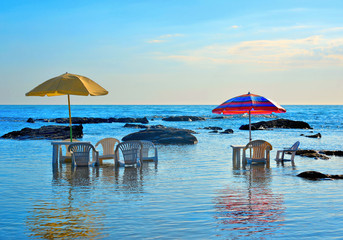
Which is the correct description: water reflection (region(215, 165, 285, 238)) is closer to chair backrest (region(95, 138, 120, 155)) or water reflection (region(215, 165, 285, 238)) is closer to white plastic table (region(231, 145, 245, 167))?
white plastic table (region(231, 145, 245, 167))

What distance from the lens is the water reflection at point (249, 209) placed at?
6.20m

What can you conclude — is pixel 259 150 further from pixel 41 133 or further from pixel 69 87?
pixel 41 133

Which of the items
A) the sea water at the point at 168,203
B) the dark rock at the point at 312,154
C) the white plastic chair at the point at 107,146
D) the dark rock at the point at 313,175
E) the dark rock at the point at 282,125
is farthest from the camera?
the dark rock at the point at 282,125

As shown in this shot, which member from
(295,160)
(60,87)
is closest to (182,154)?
(295,160)

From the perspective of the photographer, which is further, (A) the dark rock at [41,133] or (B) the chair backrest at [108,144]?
(A) the dark rock at [41,133]

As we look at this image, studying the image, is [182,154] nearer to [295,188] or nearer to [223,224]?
[295,188]

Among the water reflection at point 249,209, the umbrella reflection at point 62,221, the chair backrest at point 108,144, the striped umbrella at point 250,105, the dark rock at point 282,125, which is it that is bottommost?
the water reflection at point 249,209

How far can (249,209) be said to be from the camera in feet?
24.1

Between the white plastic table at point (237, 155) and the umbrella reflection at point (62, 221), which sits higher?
the white plastic table at point (237, 155)

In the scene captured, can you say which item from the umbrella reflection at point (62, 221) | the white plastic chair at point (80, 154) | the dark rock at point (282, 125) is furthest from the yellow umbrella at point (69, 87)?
the dark rock at point (282, 125)

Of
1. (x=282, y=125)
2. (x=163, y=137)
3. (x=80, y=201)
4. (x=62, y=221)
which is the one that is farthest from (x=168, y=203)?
(x=282, y=125)

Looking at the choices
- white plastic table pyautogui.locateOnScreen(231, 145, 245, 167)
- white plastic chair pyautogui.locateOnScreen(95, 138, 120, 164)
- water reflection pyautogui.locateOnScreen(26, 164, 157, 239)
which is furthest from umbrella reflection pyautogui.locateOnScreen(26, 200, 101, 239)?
white plastic table pyautogui.locateOnScreen(231, 145, 245, 167)

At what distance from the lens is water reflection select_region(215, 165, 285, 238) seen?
20.3 feet

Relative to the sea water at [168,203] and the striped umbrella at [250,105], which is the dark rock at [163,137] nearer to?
the striped umbrella at [250,105]
